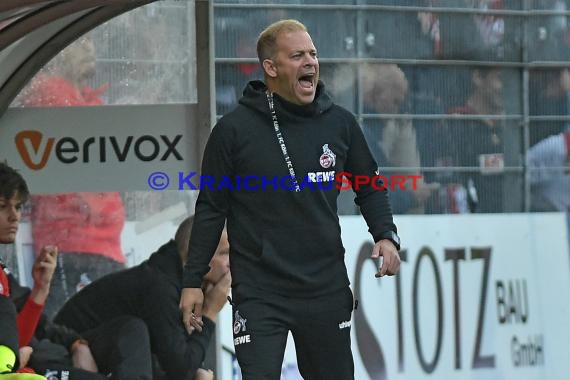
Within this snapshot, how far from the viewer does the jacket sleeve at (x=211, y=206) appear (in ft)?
17.6

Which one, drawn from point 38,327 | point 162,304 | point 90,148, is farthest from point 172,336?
point 90,148

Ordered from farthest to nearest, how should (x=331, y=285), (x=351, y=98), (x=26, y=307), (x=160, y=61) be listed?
(x=351, y=98)
(x=160, y=61)
(x=26, y=307)
(x=331, y=285)

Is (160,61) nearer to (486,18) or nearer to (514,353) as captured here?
(486,18)

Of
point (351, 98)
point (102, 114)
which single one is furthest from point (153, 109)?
point (351, 98)

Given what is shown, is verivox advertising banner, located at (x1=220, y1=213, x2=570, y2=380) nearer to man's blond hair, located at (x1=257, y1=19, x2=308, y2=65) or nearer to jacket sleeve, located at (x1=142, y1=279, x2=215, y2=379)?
jacket sleeve, located at (x1=142, y1=279, x2=215, y2=379)

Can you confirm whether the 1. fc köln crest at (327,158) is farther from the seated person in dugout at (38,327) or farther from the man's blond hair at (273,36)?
the seated person in dugout at (38,327)

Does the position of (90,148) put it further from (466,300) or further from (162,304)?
(466,300)

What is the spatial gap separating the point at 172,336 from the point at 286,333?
2824 mm

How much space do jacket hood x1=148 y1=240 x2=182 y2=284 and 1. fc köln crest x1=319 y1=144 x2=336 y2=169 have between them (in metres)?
3.02

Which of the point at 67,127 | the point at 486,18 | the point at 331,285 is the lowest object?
the point at 331,285

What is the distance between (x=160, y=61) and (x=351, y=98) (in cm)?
168

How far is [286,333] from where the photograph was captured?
531 cm

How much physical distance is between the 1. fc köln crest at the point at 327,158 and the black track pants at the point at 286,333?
459mm

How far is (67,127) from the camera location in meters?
8.19
